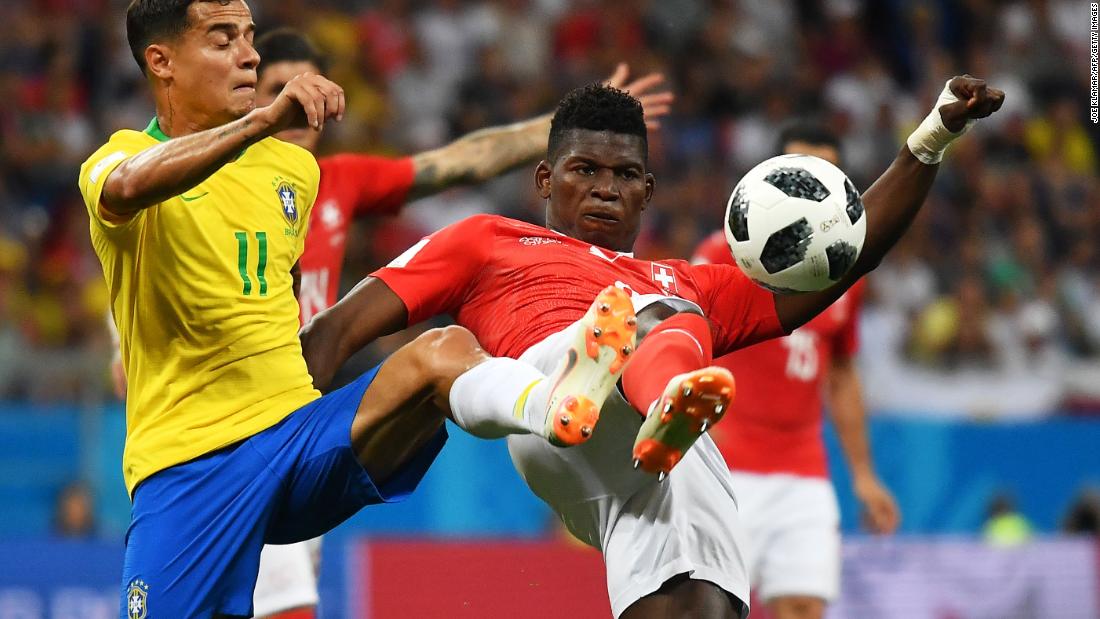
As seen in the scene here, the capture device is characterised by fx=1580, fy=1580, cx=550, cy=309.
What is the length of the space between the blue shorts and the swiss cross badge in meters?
1.08

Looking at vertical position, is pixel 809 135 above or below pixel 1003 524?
above

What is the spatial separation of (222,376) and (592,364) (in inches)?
48.1

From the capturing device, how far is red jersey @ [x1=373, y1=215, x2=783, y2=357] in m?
5.11

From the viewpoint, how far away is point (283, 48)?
21.5 ft

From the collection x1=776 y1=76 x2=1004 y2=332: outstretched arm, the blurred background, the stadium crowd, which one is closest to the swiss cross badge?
x1=776 y1=76 x2=1004 y2=332: outstretched arm

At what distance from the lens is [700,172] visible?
560 inches

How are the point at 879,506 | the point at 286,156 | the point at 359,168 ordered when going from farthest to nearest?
1. the point at 879,506
2. the point at 359,168
3. the point at 286,156

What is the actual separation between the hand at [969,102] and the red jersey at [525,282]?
83 cm

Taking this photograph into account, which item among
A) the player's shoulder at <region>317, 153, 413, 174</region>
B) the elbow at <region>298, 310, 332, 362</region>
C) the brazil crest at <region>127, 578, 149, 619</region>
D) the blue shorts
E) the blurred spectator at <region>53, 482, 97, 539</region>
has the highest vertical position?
the elbow at <region>298, 310, 332, 362</region>

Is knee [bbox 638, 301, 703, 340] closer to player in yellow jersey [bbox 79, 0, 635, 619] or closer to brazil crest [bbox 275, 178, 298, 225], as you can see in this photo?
player in yellow jersey [bbox 79, 0, 635, 619]

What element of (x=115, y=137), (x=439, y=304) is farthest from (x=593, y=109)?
(x=115, y=137)

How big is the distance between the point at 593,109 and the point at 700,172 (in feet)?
29.5

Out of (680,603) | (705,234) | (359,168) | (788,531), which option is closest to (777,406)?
(788,531)

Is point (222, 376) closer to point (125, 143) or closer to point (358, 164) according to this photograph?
point (125, 143)
